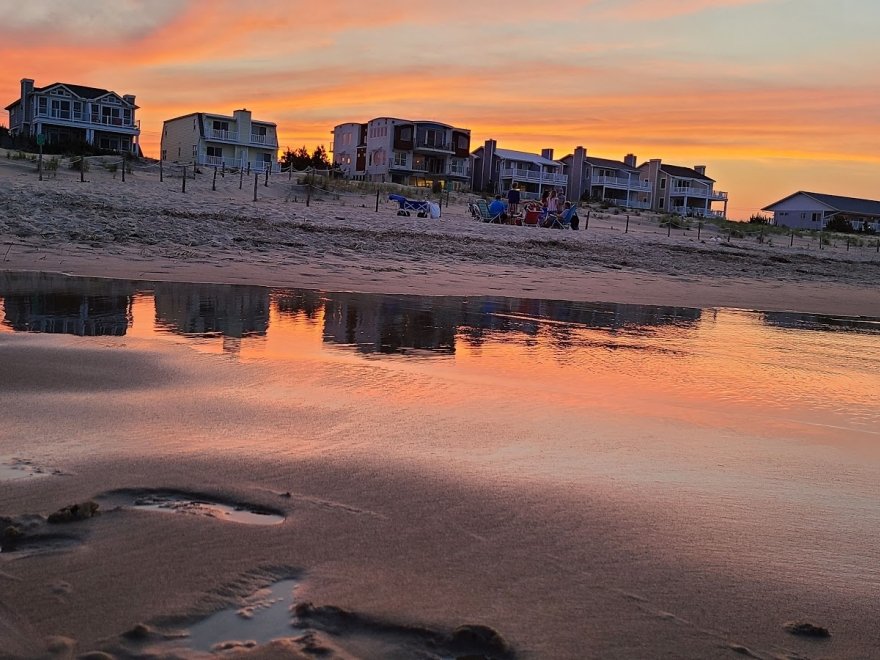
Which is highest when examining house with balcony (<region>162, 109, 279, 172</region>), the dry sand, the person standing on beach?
house with balcony (<region>162, 109, 279, 172</region>)

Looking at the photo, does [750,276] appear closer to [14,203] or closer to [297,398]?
[14,203]

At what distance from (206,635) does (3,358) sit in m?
4.30

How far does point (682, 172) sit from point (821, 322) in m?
81.7

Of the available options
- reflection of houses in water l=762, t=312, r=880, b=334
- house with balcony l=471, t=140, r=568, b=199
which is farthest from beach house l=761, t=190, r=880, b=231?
reflection of houses in water l=762, t=312, r=880, b=334

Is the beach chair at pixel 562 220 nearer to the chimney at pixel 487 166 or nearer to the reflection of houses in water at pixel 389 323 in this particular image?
the reflection of houses in water at pixel 389 323

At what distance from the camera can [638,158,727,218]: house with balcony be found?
88.7 m

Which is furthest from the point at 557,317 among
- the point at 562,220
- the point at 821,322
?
the point at 562,220

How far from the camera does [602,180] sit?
8462cm

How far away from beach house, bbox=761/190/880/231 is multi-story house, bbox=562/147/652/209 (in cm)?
1686

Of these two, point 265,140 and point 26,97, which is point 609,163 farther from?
point 26,97

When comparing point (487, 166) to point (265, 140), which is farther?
point (487, 166)

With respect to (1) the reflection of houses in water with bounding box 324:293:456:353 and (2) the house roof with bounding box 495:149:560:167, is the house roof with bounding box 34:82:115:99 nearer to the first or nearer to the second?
(2) the house roof with bounding box 495:149:560:167

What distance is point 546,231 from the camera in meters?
29.5

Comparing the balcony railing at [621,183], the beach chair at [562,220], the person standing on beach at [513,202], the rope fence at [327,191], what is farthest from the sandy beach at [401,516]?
the balcony railing at [621,183]
